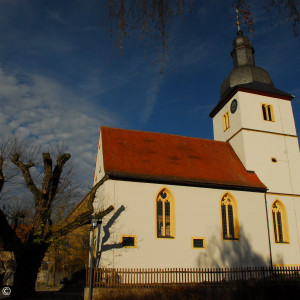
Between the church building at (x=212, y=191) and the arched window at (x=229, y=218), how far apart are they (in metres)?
0.06

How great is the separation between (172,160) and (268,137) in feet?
25.5

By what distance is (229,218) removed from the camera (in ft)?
62.0

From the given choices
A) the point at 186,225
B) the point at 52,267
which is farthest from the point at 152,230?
the point at 52,267

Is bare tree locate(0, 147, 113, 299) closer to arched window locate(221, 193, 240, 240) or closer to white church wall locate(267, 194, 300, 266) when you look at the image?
arched window locate(221, 193, 240, 240)

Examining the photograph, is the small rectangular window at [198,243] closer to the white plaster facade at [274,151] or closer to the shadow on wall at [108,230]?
the shadow on wall at [108,230]

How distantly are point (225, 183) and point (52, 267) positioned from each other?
72.6 feet

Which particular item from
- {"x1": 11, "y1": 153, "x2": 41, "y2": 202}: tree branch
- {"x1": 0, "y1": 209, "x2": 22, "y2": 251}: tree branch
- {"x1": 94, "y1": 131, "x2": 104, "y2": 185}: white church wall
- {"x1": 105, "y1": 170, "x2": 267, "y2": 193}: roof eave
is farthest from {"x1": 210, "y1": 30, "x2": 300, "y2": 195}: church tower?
{"x1": 0, "y1": 209, "x2": 22, "y2": 251}: tree branch

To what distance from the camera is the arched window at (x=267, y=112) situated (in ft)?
77.3

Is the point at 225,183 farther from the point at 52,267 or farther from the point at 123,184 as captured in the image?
the point at 52,267

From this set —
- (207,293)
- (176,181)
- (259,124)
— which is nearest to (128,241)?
(176,181)

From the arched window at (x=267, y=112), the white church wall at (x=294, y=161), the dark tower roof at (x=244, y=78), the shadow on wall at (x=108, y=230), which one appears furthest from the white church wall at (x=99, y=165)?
the white church wall at (x=294, y=161)

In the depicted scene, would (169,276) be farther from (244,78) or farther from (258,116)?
(244,78)

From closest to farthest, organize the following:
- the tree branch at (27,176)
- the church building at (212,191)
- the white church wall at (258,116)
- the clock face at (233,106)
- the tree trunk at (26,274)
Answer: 1. the tree trunk at (26,274)
2. the tree branch at (27,176)
3. the church building at (212,191)
4. the white church wall at (258,116)
5. the clock face at (233,106)

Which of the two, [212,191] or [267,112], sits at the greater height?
[267,112]
